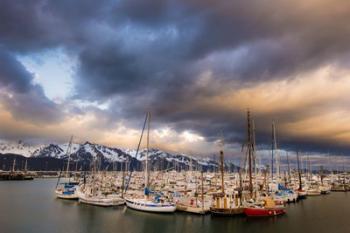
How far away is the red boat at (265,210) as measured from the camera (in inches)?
2101

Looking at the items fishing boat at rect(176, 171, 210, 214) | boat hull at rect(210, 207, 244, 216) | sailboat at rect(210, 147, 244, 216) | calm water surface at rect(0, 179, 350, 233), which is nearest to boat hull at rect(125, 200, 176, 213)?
calm water surface at rect(0, 179, 350, 233)

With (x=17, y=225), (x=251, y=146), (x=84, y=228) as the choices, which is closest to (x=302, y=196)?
(x=251, y=146)

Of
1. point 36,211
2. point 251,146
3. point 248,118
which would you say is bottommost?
point 36,211

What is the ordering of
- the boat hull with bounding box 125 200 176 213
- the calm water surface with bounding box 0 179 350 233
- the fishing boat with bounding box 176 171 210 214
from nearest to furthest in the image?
the calm water surface with bounding box 0 179 350 233 < the fishing boat with bounding box 176 171 210 214 < the boat hull with bounding box 125 200 176 213

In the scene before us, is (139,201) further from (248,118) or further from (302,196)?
(302,196)

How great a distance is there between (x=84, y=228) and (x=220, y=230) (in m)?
20.9

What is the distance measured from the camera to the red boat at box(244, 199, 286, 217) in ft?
175

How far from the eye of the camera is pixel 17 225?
45.2 meters

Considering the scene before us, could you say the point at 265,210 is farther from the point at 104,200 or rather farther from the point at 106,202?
the point at 104,200

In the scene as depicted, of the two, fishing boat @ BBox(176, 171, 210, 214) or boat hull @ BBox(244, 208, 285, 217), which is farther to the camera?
fishing boat @ BBox(176, 171, 210, 214)

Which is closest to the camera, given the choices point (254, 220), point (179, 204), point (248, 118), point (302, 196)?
point (254, 220)

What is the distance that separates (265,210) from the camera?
54125 millimetres

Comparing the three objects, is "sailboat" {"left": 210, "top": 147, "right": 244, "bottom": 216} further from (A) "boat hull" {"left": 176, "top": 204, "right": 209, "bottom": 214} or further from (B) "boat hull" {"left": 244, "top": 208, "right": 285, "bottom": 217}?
(A) "boat hull" {"left": 176, "top": 204, "right": 209, "bottom": 214}

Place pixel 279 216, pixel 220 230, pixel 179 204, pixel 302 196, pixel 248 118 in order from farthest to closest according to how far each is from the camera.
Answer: pixel 302 196 < pixel 248 118 < pixel 179 204 < pixel 279 216 < pixel 220 230
